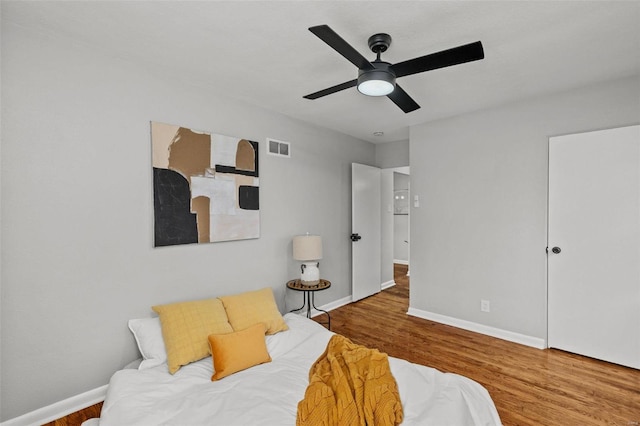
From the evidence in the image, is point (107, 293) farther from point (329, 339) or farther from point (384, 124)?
point (384, 124)

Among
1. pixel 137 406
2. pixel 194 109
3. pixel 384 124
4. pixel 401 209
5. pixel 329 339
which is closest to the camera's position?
pixel 137 406

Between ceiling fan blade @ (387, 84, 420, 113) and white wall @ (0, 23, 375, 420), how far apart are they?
66.3 inches

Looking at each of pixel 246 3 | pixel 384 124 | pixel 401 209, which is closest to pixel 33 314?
pixel 246 3

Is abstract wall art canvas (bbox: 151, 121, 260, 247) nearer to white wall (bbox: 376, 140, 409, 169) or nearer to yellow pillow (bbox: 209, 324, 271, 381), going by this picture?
yellow pillow (bbox: 209, 324, 271, 381)

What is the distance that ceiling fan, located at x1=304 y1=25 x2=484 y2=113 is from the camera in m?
1.50

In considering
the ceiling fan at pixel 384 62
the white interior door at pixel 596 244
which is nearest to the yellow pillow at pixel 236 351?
the ceiling fan at pixel 384 62

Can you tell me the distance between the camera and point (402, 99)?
2.16 m

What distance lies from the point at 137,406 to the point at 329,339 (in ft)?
4.32

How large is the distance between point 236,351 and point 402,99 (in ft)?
7.00

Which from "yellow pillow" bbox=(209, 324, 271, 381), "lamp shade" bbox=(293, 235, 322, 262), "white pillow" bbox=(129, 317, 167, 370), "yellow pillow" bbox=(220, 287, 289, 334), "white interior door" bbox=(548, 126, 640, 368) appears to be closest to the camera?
"yellow pillow" bbox=(209, 324, 271, 381)

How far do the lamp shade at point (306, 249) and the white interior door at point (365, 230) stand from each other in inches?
47.4

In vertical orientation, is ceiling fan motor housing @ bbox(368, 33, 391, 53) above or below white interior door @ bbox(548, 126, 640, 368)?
above

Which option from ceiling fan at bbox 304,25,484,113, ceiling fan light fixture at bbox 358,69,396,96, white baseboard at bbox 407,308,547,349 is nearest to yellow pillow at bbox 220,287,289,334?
ceiling fan at bbox 304,25,484,113

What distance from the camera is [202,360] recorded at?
218cm
